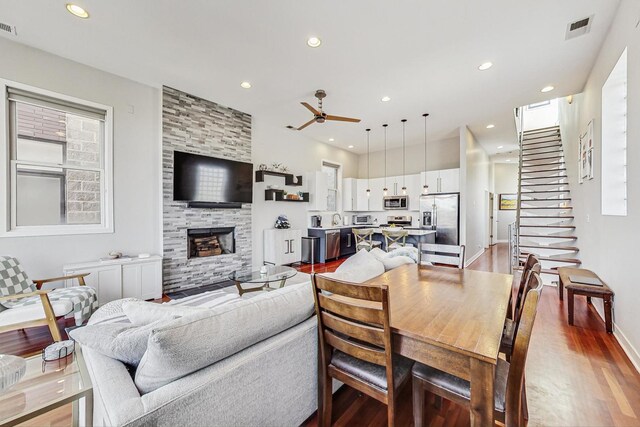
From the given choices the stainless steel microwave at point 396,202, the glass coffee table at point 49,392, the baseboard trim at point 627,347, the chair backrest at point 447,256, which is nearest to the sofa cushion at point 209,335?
the glass coffee table at point 49,392

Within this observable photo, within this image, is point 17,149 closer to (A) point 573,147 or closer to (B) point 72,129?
(B) point 72,129

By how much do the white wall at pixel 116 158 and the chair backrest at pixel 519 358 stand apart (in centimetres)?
454

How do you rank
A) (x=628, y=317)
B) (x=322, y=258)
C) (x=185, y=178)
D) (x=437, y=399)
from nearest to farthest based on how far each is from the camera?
1. (x=437, y=399)
2. (x=628, y=317)
3. (x=185, y=178)
4. (x=322, y=258)

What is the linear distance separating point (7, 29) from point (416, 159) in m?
7.82

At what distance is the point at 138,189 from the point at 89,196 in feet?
1.88

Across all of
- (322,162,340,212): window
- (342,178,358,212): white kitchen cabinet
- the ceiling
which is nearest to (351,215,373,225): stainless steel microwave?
(342,178,358,212): white kitchen cabinet

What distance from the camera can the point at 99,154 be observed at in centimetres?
365

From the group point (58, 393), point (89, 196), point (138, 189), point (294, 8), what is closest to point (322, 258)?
point (138, 189)

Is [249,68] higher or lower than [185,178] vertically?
higher

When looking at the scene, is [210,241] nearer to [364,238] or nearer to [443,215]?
[364,238]

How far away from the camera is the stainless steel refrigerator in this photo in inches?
238

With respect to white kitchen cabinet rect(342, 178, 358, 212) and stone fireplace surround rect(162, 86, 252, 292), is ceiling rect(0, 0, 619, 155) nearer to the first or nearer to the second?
stone fireplace surround rect(162, 86, 252, 292)

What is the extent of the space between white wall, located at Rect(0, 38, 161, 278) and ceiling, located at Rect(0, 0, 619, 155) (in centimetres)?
20

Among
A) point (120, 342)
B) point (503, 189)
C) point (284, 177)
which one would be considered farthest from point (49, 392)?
point (503, 189)
